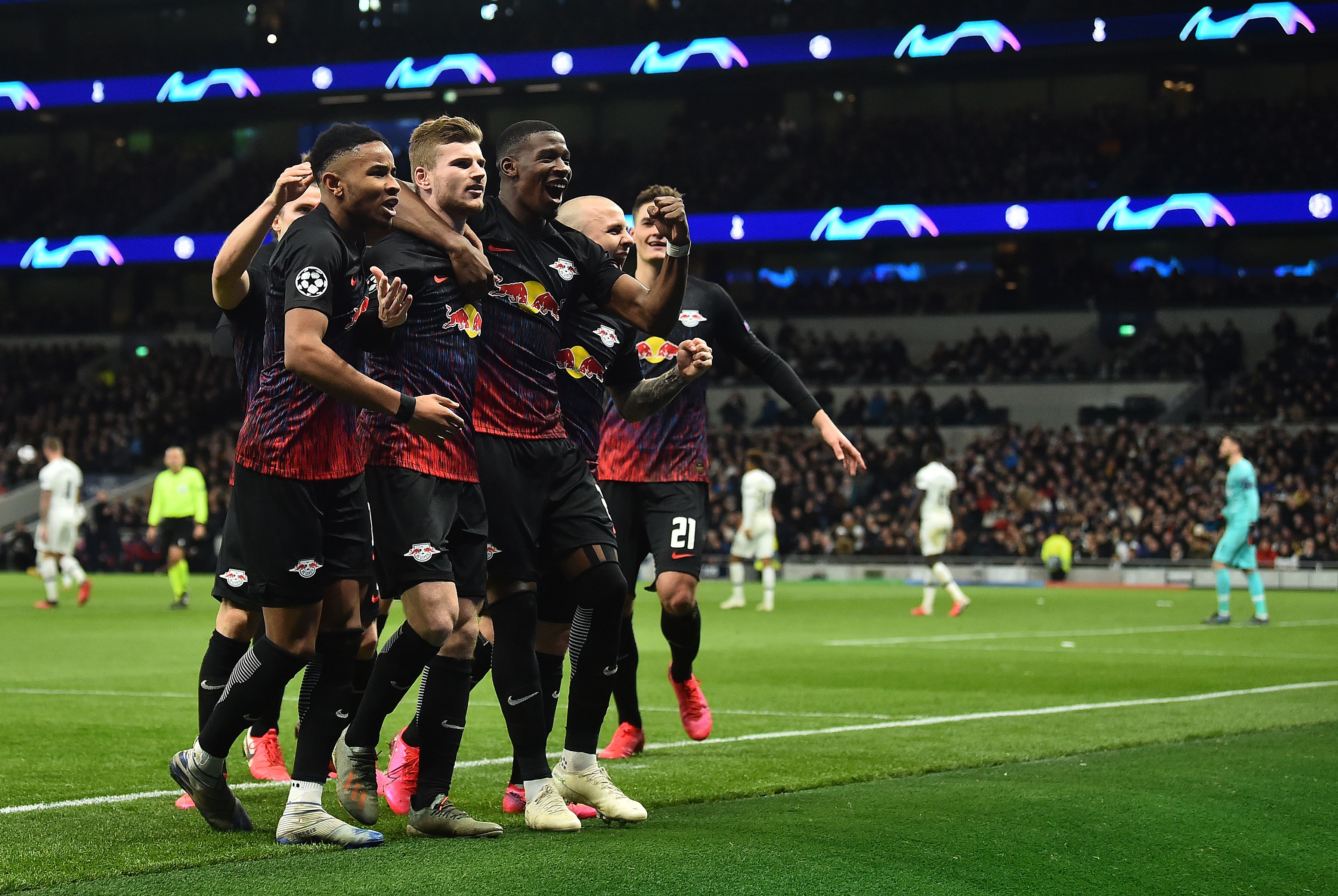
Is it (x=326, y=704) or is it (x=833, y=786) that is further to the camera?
(x=833, y=786)

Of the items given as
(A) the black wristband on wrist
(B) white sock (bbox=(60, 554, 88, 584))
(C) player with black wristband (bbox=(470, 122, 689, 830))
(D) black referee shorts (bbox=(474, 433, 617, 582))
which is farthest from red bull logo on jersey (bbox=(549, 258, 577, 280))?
(B) white sock (bbox=(60, 554, 88, 584))

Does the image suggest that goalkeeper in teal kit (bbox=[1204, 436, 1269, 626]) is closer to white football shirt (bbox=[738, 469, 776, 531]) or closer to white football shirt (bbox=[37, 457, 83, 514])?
white football shirt (bbox=[738, 469, 776, 531])

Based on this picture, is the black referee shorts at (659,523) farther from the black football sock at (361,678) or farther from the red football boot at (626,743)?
the black football sock at (361,678)

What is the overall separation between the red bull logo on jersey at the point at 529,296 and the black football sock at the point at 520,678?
1.00 metres

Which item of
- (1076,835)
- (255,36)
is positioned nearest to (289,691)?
(1076,835)

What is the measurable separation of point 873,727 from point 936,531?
12267mm

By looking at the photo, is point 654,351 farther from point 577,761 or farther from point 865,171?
point 865,171

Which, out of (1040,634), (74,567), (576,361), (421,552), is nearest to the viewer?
(421,552)

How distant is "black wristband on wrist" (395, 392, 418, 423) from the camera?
4824 mm

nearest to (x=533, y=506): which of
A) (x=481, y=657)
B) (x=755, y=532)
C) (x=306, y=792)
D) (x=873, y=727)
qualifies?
(x=481, y=657)

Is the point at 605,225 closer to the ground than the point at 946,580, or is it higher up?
higher up

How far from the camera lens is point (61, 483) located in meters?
20.9

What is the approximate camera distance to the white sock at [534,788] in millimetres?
5359

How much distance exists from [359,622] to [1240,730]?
16.4 ft
